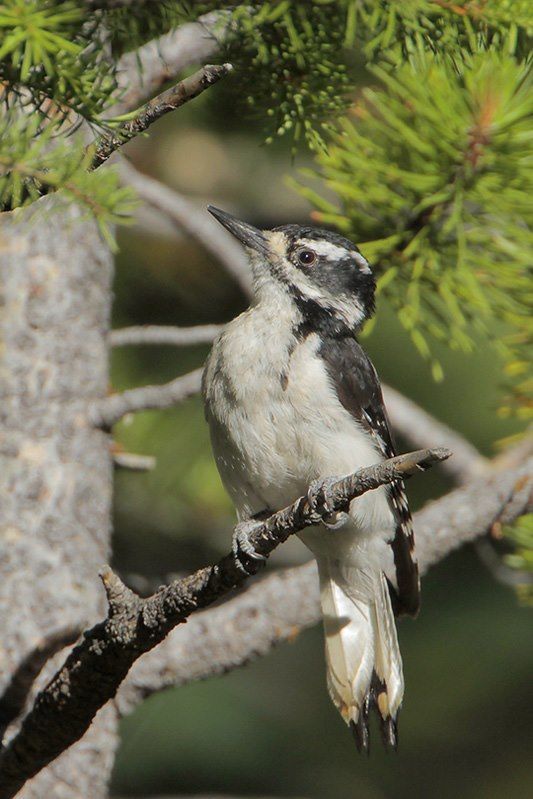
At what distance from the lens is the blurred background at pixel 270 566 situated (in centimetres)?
537

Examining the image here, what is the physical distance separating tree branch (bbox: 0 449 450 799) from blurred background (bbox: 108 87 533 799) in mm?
2427

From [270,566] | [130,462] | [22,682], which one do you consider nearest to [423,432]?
[130,462]

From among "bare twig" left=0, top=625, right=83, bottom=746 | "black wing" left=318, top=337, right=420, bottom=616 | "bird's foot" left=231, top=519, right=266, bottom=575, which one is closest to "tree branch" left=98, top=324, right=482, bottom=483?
"black wing" left=318, top=337, right=420, bottom=616

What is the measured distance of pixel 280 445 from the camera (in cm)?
351

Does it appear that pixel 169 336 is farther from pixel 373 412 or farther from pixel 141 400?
pixel 373 412

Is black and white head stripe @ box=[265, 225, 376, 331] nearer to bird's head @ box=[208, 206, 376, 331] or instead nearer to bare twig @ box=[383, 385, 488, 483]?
bird's head @ box=[208, 206, 376, 331]

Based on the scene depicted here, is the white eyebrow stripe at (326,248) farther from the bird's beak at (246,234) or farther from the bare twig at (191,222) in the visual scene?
the bare twig at (191,222)

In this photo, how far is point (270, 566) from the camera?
18.8 feet

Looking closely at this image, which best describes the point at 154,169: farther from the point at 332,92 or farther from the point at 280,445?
the point at 332,92

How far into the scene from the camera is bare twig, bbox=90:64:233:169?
201 centimetres

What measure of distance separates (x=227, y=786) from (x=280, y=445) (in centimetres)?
287

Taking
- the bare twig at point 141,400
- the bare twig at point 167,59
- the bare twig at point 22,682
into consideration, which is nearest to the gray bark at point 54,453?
the bare twig at point 141,400

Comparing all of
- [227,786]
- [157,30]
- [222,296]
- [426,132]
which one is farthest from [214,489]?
[157,30]

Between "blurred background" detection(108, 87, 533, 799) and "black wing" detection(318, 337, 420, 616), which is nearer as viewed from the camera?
"black wing" detection(318, 337, 420, 616)
